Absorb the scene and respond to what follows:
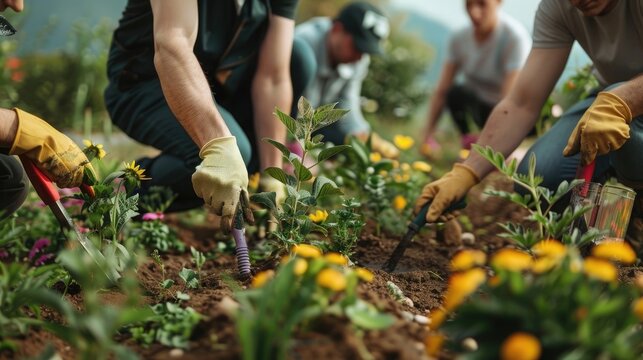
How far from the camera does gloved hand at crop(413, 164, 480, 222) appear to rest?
7.20ft

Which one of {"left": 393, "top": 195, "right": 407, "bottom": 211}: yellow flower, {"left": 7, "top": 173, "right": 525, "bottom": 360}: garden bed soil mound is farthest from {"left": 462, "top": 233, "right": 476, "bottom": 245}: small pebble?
{"left": 393, "top": 195, "right": 407, "bottom": 211}: yellow flower

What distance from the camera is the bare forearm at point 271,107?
8.46 ft

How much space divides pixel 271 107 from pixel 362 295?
1.34 metres

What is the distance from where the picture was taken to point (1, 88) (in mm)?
3939

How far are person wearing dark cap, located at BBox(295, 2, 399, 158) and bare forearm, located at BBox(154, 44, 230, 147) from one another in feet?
7.49

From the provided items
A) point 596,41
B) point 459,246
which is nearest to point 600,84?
point 596,41

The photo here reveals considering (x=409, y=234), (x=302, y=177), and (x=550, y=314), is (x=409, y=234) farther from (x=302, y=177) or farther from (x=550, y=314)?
(x=550, y=314)

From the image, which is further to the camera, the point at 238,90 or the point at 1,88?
the point at 1,88

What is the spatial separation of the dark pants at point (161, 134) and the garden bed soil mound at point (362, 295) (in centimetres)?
25

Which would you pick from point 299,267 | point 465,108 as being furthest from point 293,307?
point 465,108

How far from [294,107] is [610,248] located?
1.91m

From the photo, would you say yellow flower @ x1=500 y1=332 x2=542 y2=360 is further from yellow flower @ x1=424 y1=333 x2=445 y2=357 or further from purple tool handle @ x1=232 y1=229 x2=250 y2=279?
purple tool handle @ x1=232 y1=229 x2=250 y2=279

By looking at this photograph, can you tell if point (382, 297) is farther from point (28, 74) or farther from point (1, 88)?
point (28, 74)

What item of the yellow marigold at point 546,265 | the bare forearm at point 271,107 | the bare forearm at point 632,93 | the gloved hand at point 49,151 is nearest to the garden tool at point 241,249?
the gloved hand at point 49,151
